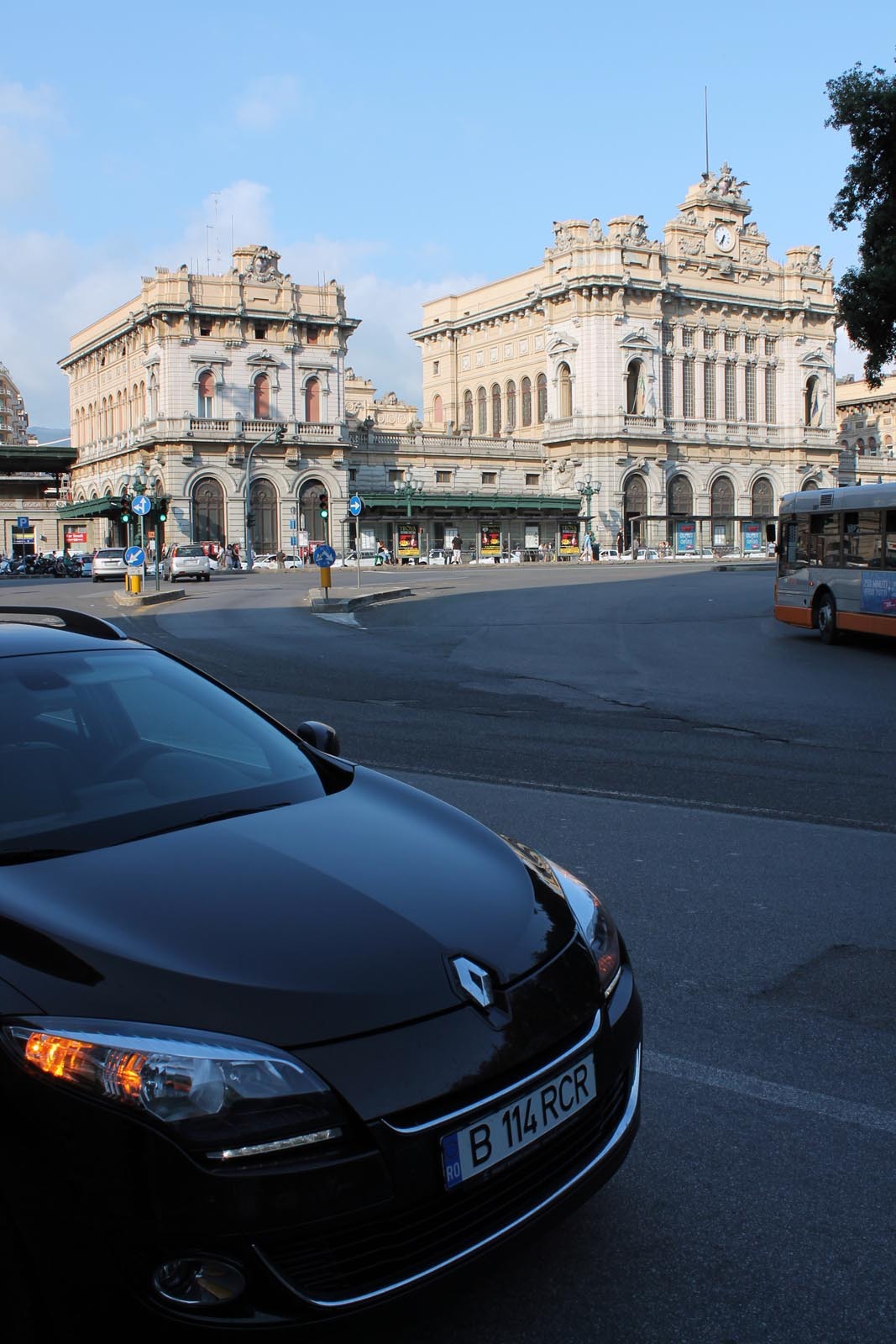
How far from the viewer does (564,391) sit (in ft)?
305

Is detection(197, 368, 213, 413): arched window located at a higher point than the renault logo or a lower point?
higher

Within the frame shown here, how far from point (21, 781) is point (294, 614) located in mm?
24681

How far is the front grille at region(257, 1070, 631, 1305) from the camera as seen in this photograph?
212 cm

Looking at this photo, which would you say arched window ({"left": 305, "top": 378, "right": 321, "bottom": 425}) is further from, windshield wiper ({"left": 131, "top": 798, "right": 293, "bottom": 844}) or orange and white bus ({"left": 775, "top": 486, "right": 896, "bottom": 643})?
windshield wiper ({"left": 131, "top": 798, "right": 293, "bottom": 844})

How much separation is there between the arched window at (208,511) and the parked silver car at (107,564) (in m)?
23.2

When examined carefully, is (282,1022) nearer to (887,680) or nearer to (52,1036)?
(52,1036)

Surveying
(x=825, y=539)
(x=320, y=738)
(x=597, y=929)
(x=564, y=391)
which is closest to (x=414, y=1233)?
(x=597, y=929)

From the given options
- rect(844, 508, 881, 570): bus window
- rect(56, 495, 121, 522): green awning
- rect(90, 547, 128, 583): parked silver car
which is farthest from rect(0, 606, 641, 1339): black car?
rect(56, 495, 121, 522): green awning

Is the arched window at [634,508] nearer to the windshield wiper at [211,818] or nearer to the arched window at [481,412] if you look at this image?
the arched window at [481,412]

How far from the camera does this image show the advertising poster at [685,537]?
9219 cm

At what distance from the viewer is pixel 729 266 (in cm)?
9612

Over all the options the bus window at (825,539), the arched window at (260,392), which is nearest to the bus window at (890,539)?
the bus window at (825,539)

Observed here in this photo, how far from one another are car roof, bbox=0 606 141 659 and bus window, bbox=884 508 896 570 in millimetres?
15648

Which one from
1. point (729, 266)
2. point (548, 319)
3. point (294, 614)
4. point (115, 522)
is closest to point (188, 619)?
point (294, 614)
